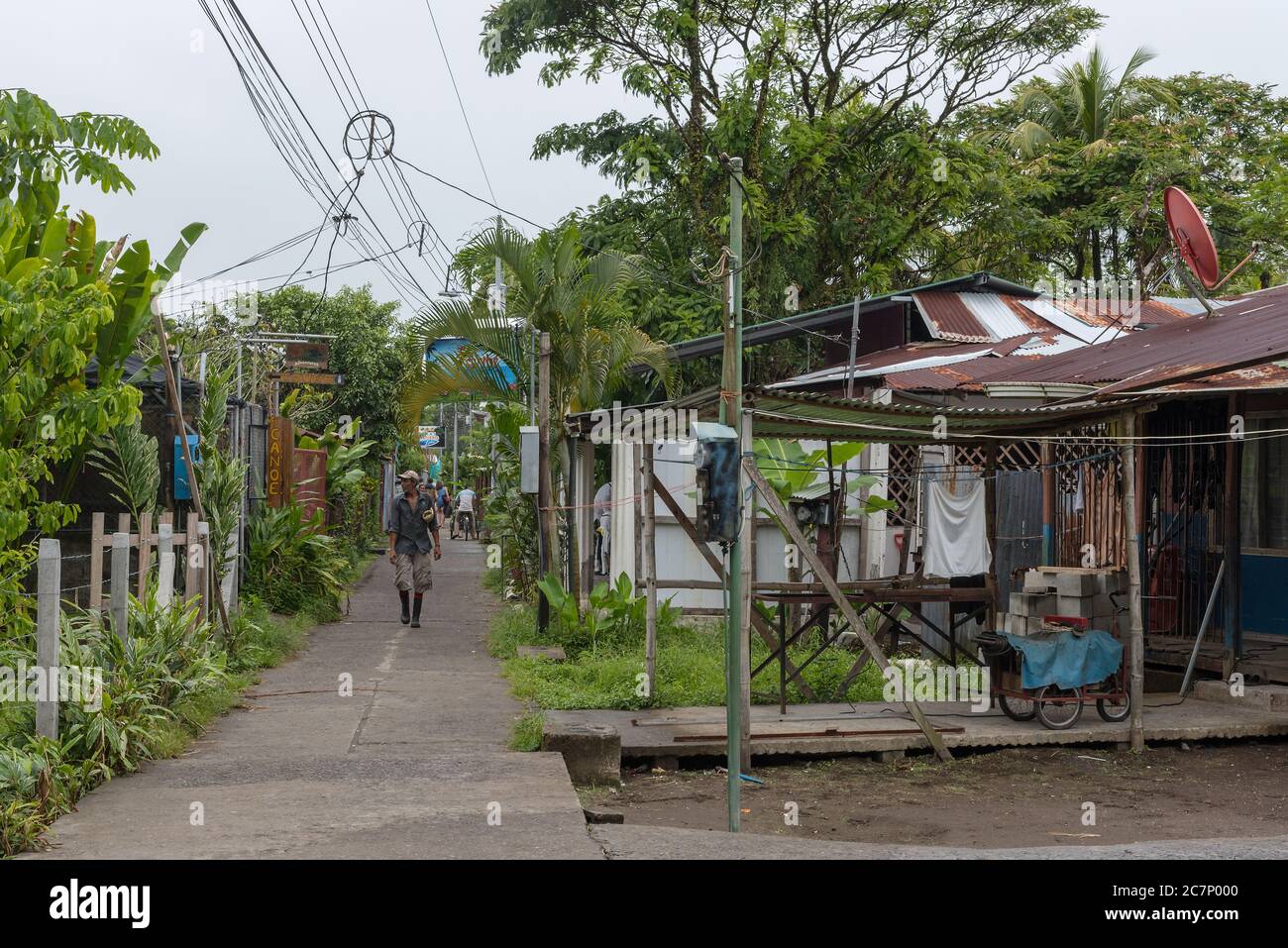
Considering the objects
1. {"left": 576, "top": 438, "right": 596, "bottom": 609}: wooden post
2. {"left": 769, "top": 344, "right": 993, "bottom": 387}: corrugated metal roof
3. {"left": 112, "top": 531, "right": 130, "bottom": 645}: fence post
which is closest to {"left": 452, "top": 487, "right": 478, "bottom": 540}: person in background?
{"left": 576, "top": 438, "right": 596, "bottom": 609}: wooden post

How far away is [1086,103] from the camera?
2756 cm

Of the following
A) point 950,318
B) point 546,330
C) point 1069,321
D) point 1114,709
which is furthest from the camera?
point 950,318

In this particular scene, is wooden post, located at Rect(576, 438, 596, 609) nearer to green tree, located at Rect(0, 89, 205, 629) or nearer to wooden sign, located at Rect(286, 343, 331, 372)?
wooden sign, located at Rect(286, 343, 331, 372)

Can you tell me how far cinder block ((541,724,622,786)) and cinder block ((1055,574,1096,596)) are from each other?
163 inches

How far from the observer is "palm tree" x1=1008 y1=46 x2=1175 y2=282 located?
89.4 ft

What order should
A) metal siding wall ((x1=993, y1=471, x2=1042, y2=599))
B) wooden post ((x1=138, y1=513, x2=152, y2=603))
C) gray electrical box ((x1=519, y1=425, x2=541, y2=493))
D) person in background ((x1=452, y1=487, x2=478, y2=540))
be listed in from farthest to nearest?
person in background ((x1=452, y1=487, x2=478, y2=540))
metal siding wall ((x1=993, y1=471, x2=1042, y2=599))
gray electrical box ((x1=519, y1=425, x2=541, y2=493))
wooden post ((x1=138, y1=513, x2=152, y2=603))

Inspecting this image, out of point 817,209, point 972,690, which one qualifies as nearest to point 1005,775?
point 972,690

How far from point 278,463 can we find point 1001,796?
10305 mm

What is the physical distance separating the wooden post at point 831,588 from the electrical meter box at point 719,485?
1.71m

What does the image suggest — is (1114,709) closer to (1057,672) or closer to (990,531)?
(1057,672)

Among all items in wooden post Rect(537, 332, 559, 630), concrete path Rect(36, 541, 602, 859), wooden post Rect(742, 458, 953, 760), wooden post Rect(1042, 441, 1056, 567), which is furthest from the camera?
wooden post Rect(1042, 441, 1056, 567)

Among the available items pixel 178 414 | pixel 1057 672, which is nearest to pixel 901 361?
pixel 1057 672

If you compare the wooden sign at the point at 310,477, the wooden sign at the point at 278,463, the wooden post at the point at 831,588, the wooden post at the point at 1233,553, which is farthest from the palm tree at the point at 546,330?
the wooden post at the point at 1233,553

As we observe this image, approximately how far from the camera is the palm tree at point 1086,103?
2725cm
